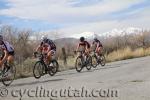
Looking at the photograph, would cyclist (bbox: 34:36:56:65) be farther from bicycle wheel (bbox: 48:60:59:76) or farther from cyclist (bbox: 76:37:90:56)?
cyclist (bbox: 76:37:90:56)

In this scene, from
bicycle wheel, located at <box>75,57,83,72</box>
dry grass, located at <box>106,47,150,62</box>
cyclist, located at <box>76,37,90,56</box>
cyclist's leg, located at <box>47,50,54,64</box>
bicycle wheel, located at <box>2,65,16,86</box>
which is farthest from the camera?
dry grass, located at <box>106,47,150,62</box>

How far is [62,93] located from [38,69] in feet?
25.2

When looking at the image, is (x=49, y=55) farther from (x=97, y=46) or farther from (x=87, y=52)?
(x=97, y=46)

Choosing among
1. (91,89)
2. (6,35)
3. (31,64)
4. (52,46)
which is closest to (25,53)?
(6,35)

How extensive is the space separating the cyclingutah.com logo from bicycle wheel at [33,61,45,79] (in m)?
5.86

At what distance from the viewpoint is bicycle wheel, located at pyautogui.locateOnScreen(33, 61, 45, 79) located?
2068 cm

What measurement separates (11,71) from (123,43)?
38284 millimetres

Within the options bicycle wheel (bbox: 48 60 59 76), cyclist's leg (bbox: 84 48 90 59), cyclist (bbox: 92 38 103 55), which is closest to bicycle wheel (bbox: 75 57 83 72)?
cyclist's leg (bbox: 84 48 90 59)

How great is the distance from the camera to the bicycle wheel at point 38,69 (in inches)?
814

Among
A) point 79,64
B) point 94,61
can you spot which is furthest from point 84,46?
point 94,61

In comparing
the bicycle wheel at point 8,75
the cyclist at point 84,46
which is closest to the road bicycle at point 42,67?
the cyclist at point 84,46

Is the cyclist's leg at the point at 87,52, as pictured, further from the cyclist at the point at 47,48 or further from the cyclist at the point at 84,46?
the cyclist at the point at 47,48

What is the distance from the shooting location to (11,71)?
17.4m

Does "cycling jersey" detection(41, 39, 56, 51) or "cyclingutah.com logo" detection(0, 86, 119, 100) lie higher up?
"cycling jersey" detection(41, 39, 56, 51)
